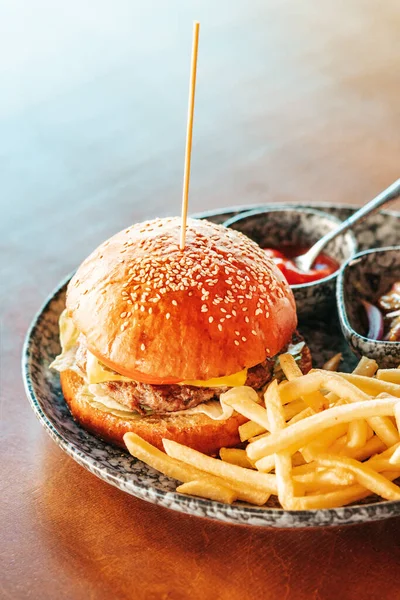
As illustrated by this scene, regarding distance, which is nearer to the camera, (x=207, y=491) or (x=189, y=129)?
(x=207, y=491)

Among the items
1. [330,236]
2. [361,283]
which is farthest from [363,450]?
[330,236]

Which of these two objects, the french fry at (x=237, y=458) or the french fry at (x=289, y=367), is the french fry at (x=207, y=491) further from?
the french fry at (x=289, y=367)

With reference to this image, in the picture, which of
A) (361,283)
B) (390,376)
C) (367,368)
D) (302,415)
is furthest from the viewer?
(361,283)

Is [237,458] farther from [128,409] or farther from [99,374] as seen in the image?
[99,374]

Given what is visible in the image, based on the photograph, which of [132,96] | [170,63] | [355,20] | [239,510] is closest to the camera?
[239,510]

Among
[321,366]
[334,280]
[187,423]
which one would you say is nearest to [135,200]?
[334,280]

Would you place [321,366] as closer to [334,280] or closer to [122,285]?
[334,280]

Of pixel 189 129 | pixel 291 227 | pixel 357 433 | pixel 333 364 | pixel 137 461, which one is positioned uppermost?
pixel 189 129
